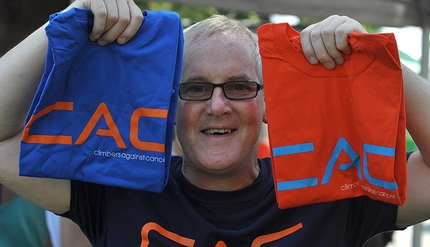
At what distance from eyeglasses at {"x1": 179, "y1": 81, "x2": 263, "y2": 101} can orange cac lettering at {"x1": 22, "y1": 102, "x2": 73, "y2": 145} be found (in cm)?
43

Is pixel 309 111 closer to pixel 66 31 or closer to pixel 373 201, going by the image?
pixel 373 201

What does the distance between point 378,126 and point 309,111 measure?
0.75 feet

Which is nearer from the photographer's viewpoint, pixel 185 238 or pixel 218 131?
pixel 185 238

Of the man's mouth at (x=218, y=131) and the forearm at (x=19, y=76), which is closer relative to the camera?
the forearm at (x=19, y=76)

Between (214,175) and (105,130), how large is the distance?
46cm

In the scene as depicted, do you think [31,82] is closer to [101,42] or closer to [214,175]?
[101,42]

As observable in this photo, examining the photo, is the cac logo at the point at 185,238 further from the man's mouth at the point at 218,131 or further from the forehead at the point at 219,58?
the forehead at the point at 219,58

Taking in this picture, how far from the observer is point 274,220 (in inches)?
82.4

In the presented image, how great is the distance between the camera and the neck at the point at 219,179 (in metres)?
2.24

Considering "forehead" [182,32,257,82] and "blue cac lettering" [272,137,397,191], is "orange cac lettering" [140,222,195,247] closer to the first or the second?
"blue cac lettering" [272,137,397,191]

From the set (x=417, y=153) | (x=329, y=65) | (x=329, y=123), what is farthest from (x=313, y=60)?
(x=417, y=153)

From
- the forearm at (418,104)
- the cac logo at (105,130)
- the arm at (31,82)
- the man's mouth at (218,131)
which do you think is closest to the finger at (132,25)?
the arm at (31,82)

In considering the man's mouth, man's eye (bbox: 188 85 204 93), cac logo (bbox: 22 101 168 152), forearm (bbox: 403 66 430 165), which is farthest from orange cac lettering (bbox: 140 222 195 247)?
forearm (bbox: 403 66 430 165)

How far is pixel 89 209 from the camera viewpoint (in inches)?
84.4
